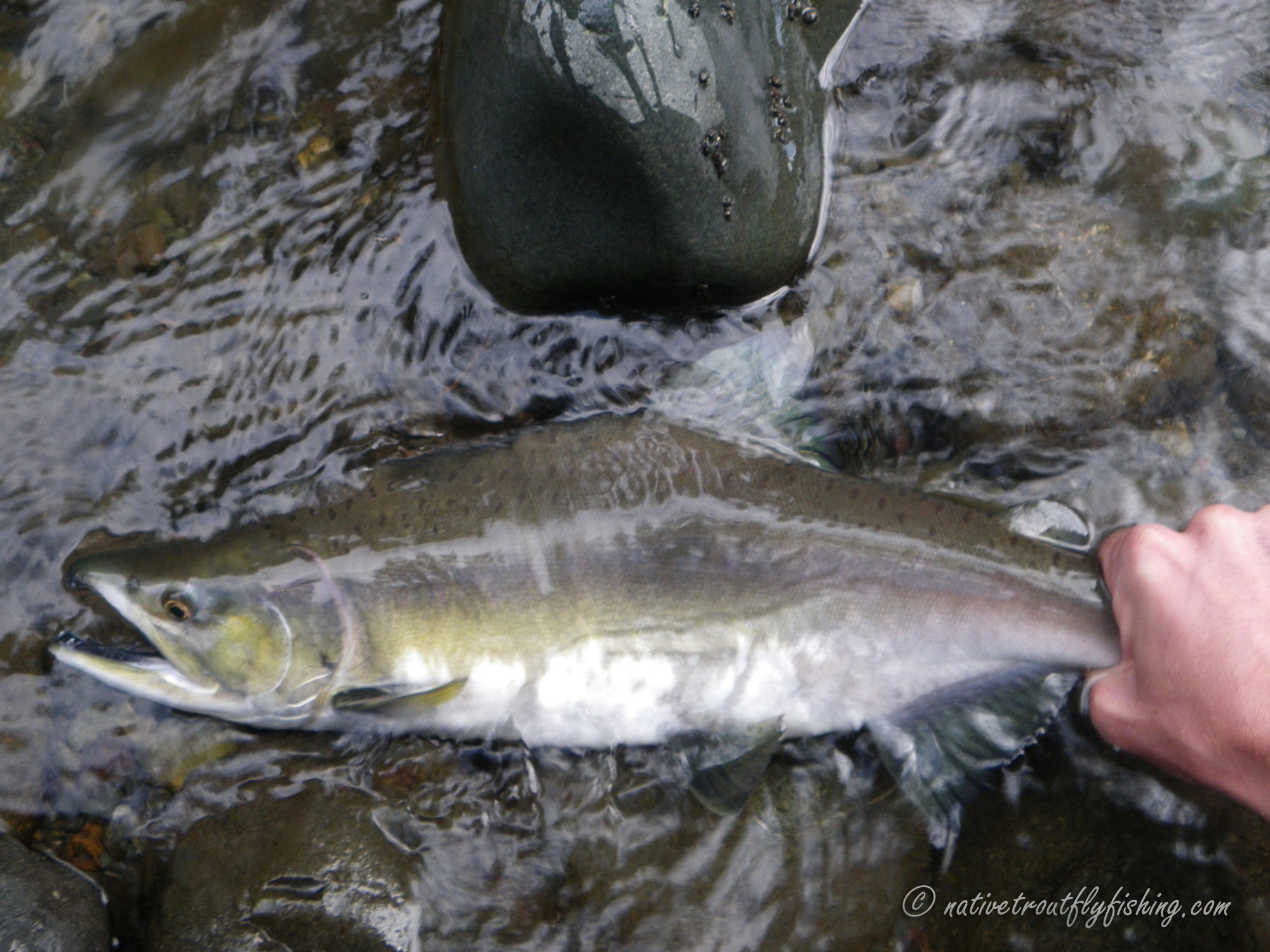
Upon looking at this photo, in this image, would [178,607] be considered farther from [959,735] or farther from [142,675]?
[959,735]

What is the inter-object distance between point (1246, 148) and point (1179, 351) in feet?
3.14

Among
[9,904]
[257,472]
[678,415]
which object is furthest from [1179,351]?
[9,904]

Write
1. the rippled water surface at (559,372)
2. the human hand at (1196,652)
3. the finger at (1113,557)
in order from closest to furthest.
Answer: the human hand at (1196,652)
the finger at (1113,557)
the rippled water surface at (559,372)

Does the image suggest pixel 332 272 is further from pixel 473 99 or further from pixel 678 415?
pixel 678 415

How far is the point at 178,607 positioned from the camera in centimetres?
279

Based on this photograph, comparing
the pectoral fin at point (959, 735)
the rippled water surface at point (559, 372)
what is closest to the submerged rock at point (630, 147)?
the rippled water surface at point (559, 372)

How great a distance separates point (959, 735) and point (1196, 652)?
32.3 inches

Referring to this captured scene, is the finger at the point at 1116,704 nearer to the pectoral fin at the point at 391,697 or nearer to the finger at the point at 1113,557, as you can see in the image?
the finger at the point at 1113,557

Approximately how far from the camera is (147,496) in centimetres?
327

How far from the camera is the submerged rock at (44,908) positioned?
2.77 m

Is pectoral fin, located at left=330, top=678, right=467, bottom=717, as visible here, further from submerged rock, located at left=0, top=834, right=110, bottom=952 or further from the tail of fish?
the tail of fish

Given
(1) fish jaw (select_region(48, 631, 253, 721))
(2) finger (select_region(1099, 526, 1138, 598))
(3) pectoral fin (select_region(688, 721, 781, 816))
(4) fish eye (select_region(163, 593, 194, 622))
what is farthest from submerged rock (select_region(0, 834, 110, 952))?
(2) finger (select_region(1099, 526, 1138, 598))

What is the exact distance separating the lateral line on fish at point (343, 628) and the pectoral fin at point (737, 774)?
1.23 metres

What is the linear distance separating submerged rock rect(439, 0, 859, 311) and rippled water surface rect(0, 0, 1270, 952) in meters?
0.19
